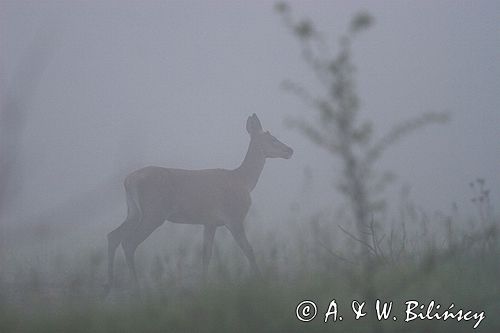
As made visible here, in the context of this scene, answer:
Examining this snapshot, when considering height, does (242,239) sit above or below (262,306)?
above

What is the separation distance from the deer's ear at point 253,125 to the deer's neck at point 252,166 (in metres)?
0.20

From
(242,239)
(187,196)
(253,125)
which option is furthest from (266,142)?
(242,239)

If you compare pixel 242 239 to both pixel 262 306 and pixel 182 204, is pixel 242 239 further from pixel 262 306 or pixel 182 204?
pixel 262 306

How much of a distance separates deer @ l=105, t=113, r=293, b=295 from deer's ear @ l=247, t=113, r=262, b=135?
3.09 ft

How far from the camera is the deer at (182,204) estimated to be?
926 cm

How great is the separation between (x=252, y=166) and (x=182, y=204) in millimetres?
1736

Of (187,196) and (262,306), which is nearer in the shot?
(262,306)

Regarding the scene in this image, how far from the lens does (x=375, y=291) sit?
4.72 meters

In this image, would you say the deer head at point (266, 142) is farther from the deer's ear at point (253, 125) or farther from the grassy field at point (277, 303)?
the grassy field at point (277, 303)

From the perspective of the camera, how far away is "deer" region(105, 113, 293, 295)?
30.4ft

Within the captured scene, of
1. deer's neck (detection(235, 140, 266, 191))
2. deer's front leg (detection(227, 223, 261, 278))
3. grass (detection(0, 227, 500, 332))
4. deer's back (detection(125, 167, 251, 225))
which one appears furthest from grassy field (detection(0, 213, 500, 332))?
deer's neck (detection(235, 140, 266, 191))

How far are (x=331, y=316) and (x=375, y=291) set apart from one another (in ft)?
1.30

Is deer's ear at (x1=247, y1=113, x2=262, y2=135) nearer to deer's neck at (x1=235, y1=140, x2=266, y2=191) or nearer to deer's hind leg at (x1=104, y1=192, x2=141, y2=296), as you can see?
deer's neck at (x1=235, y1=140, x2=266, y2=191)

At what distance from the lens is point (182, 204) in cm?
971
